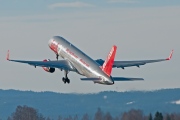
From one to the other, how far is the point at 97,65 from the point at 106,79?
8.13 metres

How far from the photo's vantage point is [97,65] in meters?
181

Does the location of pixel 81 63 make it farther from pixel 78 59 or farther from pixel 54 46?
pixel 54 46

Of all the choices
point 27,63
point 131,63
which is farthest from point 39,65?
point 131,63

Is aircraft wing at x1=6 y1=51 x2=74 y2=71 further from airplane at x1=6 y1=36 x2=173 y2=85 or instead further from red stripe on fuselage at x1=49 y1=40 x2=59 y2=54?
red stripe on fuselage at x1=49 y1=40 x2=59 y2=54

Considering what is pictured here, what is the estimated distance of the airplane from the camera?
17462 cm

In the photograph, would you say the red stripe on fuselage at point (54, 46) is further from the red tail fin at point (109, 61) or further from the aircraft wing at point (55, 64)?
the red tail fin at point (109, 61)

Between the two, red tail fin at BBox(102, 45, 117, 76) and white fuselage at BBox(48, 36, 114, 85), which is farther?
white fuselage at BBox(48, 36, 114, 85)

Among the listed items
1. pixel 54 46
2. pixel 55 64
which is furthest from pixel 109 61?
pixel 54 46

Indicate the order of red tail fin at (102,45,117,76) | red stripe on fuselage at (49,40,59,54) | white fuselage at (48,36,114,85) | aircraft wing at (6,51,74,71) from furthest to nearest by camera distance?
red stripe on fuselage at (49,40,59,54)
aircraft wing at (6,51,74,71)
white fuselage at (48,36,114,85)
red tail fin at (102,45,117,76)

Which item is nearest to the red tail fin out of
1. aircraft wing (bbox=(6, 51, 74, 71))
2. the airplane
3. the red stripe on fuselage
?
the airplane

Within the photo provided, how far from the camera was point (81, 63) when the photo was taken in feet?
604

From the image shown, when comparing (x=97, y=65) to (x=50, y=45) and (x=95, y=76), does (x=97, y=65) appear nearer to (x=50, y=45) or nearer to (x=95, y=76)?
(x=95, y=76)

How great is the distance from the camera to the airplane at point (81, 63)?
17462cm

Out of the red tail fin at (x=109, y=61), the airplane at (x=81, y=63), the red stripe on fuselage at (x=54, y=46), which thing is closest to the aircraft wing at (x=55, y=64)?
the airplane at (x=81, y=63)
